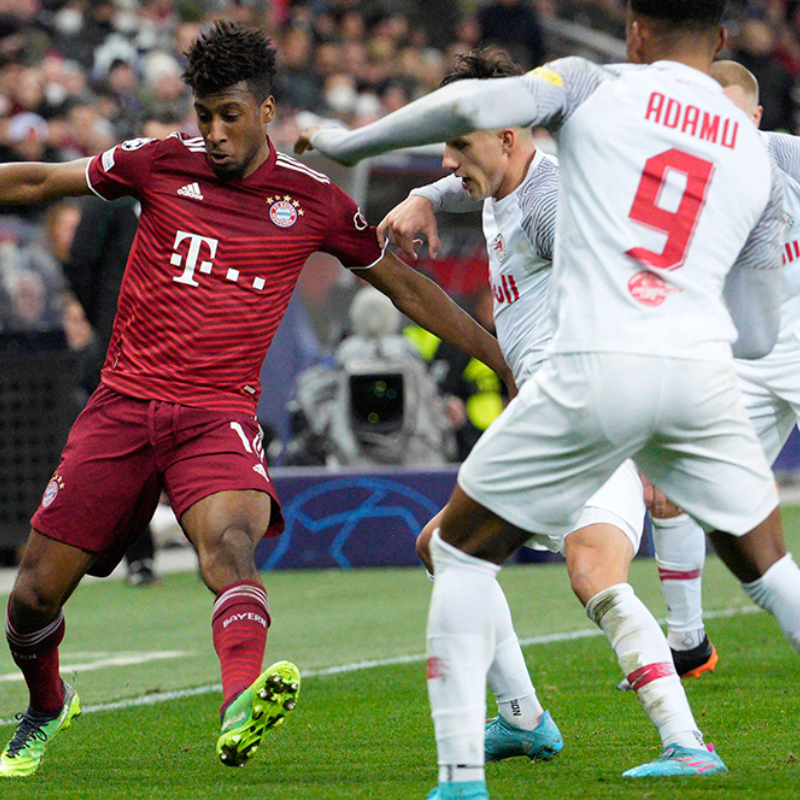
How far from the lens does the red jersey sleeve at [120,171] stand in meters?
5.02

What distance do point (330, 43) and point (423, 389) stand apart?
9.07m

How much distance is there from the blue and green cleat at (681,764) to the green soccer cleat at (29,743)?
1.87 m

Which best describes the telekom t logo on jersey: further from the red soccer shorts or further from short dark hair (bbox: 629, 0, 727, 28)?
short dark hair (bbox: 629, 0, 727, 28)

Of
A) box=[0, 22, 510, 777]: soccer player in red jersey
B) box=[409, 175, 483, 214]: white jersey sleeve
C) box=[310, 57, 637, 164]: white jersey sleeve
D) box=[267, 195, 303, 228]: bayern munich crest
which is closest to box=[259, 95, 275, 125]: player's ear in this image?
box=[0, 22, 510, 777]: soccer player in red jersey

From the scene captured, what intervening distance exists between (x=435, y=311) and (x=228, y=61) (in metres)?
1.03

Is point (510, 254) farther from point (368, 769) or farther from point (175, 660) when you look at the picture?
point (175, 660)

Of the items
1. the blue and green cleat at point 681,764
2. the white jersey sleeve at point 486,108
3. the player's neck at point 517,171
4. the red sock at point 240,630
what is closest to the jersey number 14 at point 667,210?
the white jersey sleeve at point 486,108

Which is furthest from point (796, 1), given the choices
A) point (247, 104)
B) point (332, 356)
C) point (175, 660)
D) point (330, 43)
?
point (247, 104)

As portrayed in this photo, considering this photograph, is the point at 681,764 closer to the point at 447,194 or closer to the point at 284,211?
the point at 447,194

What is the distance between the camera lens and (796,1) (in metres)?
25.2

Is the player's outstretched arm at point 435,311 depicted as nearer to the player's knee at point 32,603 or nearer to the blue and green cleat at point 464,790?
the player's knee at point 32,603

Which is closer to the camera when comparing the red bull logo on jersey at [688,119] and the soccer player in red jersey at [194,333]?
the red bull logo on jersey at [688,119]

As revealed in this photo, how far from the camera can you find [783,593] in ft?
12.8

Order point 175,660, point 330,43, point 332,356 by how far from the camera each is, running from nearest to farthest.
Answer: point 175,660, point 332,356, point 330,43
